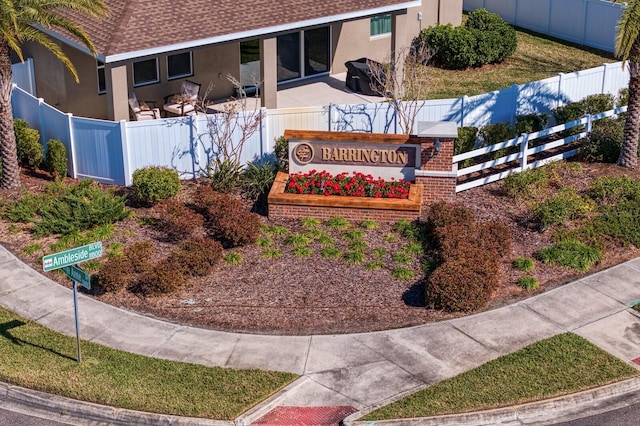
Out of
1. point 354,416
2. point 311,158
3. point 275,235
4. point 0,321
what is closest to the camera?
point 354,416

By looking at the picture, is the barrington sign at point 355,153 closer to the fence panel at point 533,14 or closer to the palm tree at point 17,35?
the palm tree at point 17,35

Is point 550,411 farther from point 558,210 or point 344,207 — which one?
point 344,207

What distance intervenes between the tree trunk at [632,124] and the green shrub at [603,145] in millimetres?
291

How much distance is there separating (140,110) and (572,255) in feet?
37.5

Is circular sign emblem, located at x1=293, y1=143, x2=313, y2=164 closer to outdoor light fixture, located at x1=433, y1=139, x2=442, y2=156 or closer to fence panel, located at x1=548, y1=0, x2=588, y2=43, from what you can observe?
outdoor light fixture, located at x1=433, y1=139, x2=442, y2=156

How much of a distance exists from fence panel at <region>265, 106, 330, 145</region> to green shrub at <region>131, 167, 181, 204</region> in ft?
9.21

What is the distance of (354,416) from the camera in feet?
48.2

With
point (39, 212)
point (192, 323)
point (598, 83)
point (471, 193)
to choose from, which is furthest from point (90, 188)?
point (598, 83)

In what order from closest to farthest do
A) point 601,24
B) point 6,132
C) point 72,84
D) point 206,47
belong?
point 6,132 → point 206,47 → point 72,84 → point 601,24

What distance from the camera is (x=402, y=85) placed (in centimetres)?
2638

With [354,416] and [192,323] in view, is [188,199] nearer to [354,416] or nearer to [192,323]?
[192,323]

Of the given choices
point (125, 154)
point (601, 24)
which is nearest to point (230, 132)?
point (125, 154)

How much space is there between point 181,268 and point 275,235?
2616 mm

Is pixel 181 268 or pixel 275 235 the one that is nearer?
pixel 181 268
